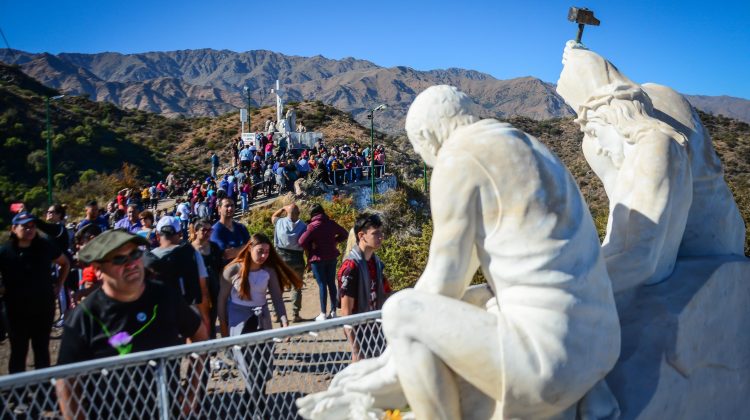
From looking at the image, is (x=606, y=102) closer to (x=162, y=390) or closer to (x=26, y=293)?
(x=162, y=390)

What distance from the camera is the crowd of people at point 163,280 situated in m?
3.36

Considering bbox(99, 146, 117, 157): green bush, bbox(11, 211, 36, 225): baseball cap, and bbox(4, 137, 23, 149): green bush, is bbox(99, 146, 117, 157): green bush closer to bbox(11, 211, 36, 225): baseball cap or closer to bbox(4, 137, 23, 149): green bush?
bbox(4, 137, 23, 149): green bush

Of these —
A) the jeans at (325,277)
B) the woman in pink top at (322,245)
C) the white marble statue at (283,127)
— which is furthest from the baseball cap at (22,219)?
the white marble statue at (283,127)

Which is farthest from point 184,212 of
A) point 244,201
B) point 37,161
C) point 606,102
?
point 37,161

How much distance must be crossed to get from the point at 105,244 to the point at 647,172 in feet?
9.53

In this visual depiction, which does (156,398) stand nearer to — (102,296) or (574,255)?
(102,296)

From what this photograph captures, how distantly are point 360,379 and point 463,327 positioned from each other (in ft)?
2.19

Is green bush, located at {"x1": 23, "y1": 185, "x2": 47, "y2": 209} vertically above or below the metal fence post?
below

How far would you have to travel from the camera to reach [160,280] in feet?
15.1

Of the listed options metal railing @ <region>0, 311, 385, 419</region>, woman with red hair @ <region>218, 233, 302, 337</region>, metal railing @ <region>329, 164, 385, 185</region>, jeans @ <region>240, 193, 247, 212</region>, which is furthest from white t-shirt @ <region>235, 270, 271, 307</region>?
metal railing @ <region>329, 164, 385, 185</region>

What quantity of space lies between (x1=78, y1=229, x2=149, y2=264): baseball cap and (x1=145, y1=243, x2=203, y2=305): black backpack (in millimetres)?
1832

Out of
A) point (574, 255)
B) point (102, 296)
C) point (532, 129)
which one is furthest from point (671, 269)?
point (532, 129)

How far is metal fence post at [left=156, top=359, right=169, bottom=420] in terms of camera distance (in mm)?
3017

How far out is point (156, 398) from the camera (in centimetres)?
310
